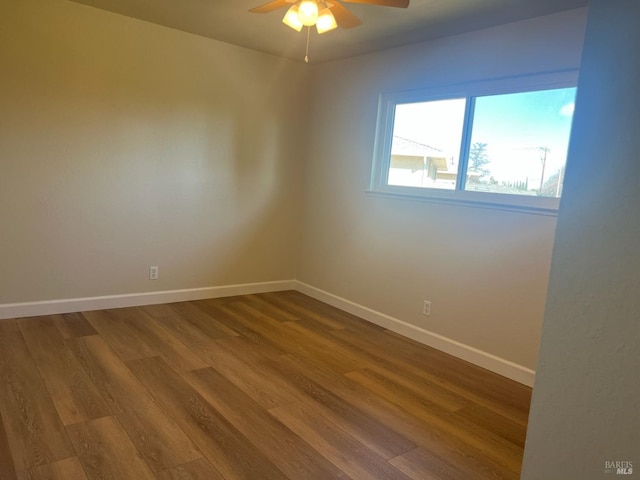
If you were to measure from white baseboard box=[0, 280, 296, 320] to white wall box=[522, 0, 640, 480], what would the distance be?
11.6 feet

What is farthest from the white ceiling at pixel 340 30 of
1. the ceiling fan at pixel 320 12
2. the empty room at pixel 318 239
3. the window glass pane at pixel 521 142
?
the window glass pane at pixel 521 142

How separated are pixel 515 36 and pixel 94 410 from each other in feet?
11.1

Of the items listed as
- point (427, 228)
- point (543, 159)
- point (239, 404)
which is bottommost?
point (239, 404)

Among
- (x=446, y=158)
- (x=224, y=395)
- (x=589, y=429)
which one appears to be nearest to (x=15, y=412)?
(x=224, y=395)

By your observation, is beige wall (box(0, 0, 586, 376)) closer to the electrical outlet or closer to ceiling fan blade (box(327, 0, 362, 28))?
the electrical outlet

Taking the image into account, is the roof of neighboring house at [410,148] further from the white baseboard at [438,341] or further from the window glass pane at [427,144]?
the white baseboard at [438,341]

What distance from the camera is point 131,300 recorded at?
3879 millimetres

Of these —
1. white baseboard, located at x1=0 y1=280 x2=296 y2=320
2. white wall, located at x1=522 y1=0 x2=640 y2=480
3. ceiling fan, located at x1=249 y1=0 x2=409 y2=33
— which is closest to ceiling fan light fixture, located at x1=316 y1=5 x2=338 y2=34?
ceiling fan, located at x1=249 y1=0 x2=409 y2=33

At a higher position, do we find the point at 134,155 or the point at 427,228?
the point at 134,155

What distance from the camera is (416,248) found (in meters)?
3.57

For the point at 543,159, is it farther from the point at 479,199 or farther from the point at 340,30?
the point at 340,30

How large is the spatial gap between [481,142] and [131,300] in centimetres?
321

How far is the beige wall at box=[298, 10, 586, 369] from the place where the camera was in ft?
9.37

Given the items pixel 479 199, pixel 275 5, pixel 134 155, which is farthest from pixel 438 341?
pixel 134 155
